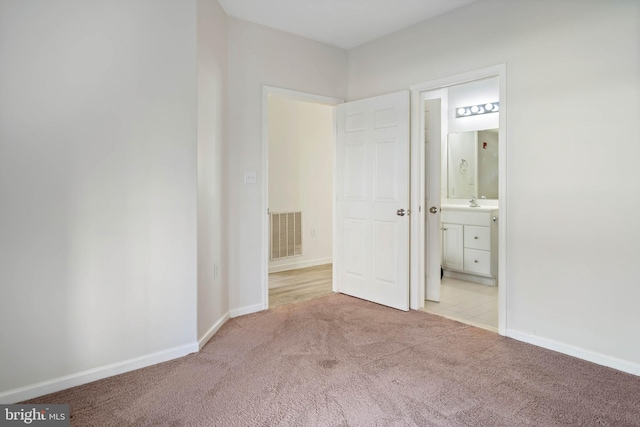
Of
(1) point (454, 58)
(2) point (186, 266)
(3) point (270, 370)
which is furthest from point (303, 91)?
(3) point (270, 370)

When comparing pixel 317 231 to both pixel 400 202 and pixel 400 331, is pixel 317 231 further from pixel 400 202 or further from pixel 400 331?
pixel 400 331

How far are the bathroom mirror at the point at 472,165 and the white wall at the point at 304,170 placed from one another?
165 centimetres

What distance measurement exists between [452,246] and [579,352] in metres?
2.31

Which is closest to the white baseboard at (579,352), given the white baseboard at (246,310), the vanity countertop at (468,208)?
the vanity countertop at (468,208)

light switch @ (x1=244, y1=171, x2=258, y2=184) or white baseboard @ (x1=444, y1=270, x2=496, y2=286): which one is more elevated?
light switch @ (x1=244, y1=171, x2=258, y2=184)

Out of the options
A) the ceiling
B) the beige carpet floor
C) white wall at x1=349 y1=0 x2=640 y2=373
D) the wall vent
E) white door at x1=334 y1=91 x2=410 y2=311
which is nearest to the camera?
the beige carpet floor

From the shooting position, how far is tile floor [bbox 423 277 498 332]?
3.21 metres

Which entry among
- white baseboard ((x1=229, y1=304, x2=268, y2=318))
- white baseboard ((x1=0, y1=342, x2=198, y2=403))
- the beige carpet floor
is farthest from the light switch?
white baseboard ((x1=0, y1=342, x2=198, y2=403))

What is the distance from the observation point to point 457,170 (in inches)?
197

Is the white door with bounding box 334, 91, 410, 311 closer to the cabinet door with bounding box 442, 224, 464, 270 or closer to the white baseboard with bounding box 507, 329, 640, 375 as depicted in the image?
the white baseboard with bounding box 507, 329, 640, 375

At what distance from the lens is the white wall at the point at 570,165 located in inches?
89.1

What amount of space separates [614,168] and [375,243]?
6.38ft

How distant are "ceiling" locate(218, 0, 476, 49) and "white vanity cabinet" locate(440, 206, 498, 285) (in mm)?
2274

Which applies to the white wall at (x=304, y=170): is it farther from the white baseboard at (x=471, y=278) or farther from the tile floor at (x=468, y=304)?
the tile floor at (x=468, y=304)
